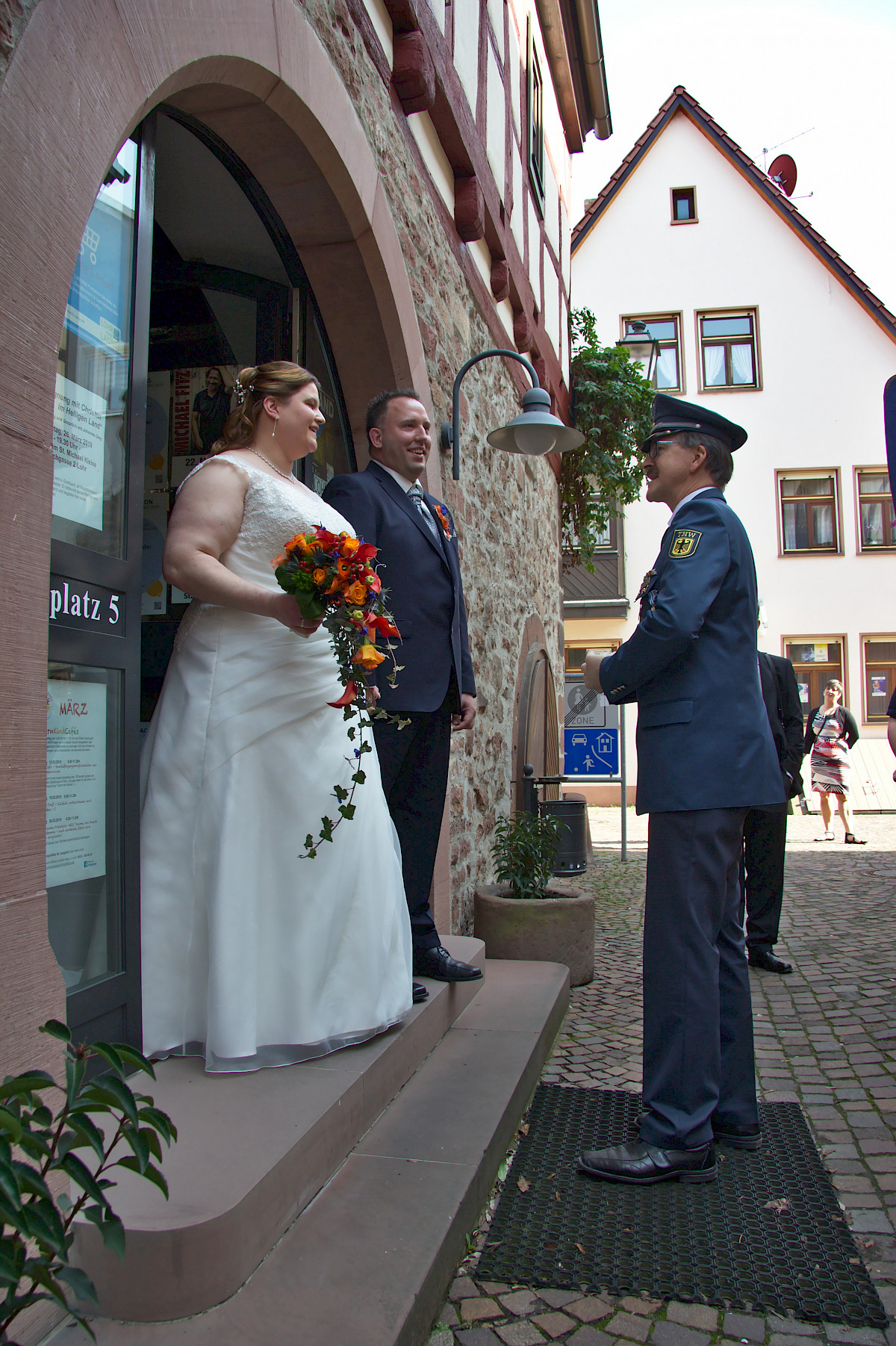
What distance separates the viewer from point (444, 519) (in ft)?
10.5

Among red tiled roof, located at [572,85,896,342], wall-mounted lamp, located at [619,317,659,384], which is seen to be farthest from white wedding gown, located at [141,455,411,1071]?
red tiled roof, located at [572,85,896,342]

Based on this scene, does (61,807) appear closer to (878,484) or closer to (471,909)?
(471,909)

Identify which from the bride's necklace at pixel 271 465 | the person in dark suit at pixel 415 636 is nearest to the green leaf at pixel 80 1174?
the bride's necklace at pixel 271 465

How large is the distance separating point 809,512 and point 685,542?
53.3 feet

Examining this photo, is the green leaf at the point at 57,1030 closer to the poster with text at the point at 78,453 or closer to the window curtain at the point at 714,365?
the poster with text at the point at 78,453

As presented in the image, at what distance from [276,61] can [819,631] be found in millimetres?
16051

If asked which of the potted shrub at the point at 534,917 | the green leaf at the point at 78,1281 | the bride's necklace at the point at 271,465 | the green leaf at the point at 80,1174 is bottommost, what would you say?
the potted shrub at the point at 534,917

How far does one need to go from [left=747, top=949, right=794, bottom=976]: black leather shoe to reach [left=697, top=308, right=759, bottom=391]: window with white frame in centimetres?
1467

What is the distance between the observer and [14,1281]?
997 mm

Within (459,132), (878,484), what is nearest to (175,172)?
(459,132)

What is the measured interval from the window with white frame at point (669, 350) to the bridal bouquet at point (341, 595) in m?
16.8

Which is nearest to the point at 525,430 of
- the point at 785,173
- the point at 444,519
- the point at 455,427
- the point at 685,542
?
the point at 455,427

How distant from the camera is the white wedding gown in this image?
2145 mm

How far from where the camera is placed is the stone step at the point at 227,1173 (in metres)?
1.52
